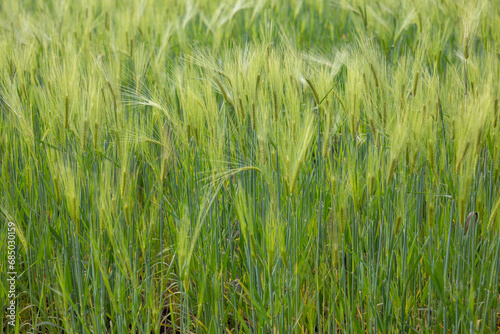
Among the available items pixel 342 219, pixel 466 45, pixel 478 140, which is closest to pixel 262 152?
pixel 342 219

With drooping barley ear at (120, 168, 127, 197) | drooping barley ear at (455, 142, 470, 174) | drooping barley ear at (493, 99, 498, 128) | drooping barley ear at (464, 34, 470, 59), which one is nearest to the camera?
drooping barley ear at (455, 142, 470, 174)

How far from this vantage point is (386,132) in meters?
1.30

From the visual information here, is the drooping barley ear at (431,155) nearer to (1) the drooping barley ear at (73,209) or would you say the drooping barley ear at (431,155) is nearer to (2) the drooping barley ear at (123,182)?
(2) the drooping barley ear at (123,182)

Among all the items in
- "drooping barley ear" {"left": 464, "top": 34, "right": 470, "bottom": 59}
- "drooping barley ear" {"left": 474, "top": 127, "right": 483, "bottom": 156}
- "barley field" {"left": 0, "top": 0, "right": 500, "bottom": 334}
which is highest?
"drooping barley ear" {"left": 464, "top": 34, "right": 470, "bottom": 59}

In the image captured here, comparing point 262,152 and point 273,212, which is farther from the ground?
point 262,152

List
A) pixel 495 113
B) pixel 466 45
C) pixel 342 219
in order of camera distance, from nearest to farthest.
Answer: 1. pixel 342 219
2. pixel 495 113
3. pixel 466 45

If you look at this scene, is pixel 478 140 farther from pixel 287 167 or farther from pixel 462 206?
pixel 287 167

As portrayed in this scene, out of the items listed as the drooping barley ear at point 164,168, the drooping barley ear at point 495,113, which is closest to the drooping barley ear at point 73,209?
the drooping barley ear at point 164,168

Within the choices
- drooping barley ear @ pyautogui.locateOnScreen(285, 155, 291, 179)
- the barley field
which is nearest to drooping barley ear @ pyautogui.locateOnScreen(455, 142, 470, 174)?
the barley field

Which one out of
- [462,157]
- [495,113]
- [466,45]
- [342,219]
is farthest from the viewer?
[466,45]

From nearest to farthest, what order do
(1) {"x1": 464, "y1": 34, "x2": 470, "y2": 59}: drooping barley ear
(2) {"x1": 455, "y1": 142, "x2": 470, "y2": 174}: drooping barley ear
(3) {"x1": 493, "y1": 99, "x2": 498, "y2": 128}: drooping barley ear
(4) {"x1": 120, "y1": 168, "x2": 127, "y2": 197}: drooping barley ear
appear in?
(2) {"x1": 455, "y1": 142, "x2": 470, "y2": 174}: drooping barley ear
(4) {"x1": 120, "y1": 168, "x2": 127, "y2": 197}: drooping barley ear
(3) {"x1": 493, "y1": 99, "x2": 498, "y2": 128}: drooping barley ear
(1) {"x1": 464, "y1": 34, "x2": 470, "y2": 59}: drooping barley ear

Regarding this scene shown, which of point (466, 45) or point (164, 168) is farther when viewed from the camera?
point (466, 45)

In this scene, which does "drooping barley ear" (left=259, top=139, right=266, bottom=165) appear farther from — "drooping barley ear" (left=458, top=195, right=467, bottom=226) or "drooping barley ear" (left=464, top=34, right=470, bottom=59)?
"drooping barley ear" (left=464, top=34, right=470, bottom=59)

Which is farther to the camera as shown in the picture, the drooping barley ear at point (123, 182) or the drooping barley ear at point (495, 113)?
the drooping barley ear at point (495, 113)
